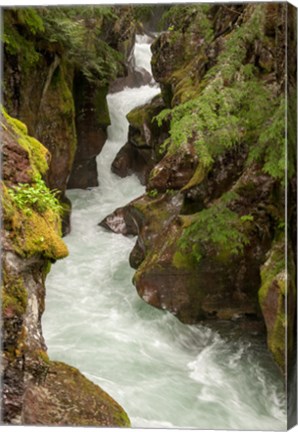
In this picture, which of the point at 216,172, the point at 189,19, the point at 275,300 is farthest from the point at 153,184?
the point at 275,300

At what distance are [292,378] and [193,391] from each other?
951 mm

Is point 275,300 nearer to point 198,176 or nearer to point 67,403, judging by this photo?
point 198,176

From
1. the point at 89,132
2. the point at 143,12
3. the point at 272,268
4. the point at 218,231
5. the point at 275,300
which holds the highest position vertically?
the point at 143,12

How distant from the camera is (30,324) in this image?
10.8 feet

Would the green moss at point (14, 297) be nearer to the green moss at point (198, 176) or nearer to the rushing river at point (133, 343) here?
the rushing river at point (133, 343)

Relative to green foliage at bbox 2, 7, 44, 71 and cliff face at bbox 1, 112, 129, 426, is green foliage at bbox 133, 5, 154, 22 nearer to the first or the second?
green foliage at bbox 2, 7, 44, 71

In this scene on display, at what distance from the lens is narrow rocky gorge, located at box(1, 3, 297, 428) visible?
343 centimetres

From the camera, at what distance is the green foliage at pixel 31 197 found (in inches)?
137

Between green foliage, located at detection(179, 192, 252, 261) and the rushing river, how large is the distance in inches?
33.0

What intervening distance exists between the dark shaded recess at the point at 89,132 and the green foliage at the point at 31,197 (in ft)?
5.48

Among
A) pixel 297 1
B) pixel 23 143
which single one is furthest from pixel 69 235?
pixel 297 1

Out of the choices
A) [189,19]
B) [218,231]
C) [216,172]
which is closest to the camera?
[189,19]

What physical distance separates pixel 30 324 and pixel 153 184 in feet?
7.72

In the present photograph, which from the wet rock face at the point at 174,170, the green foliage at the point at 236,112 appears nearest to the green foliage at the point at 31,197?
the green foliage at the point at 236,112
